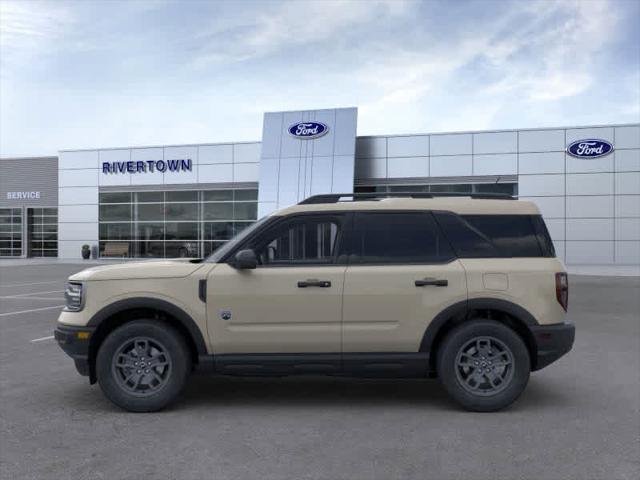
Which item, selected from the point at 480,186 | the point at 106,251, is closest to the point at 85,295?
the point at 480,186

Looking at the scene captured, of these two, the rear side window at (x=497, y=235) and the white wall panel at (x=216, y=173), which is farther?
the white wall panel at (x=216, y=173)

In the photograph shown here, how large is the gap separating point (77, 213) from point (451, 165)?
75.5 ft

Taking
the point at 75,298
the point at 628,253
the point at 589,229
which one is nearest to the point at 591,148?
the point at 589,229

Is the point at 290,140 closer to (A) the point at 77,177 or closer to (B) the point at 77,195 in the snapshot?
(A) the point at 77,177

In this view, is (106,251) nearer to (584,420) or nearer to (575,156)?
(575,156)

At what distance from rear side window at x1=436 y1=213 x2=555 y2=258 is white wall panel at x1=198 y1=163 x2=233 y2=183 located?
30.6 meters

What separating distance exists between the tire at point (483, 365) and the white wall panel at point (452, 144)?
2774 centimetres

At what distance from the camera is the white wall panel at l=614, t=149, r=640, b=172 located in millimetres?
30438

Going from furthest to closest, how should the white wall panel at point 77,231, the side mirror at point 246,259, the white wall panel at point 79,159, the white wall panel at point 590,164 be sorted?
the white wall panel at point 77,231 < the white wall panel at point 79,159 < the white wall panel at point 590,164 < the side mirror at point 246,259

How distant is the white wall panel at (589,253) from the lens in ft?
101

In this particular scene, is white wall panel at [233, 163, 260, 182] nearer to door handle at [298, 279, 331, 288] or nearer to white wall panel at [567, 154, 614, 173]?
white wall panel at [567, 154, 614, 173]

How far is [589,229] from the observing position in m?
31.0

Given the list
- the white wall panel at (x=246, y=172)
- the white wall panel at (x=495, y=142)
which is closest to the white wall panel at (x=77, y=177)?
the white wall panel at (x=246, y=172)

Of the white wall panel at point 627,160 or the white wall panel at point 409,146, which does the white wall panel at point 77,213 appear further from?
the white wall panel at point 627,160
